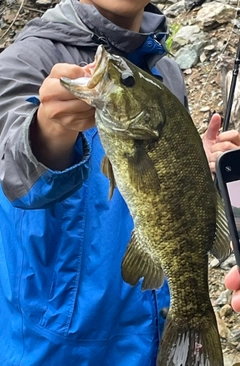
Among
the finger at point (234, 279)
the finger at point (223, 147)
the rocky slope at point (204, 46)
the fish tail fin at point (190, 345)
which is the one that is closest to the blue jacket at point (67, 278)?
the fish tail fin at point (190, 345)

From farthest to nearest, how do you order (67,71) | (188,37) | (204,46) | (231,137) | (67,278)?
(188,37) < (204,46) < (231,137) < (67,278) < (67,71)

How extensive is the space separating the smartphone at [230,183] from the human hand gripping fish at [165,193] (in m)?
0.03

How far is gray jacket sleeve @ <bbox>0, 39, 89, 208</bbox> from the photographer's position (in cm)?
171

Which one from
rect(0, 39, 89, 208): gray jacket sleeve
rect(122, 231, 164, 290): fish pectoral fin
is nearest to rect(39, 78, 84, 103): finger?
rect(0, 39, 89, 208): gray jacket sleeve

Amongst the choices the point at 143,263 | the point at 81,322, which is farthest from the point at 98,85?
the point at 81,322

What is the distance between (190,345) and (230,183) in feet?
1.93

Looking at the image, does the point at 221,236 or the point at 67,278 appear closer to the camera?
the point at 221,236

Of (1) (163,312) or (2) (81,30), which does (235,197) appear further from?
(2) (81,30)

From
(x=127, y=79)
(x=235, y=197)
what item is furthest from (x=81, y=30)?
(x=235, y=197)

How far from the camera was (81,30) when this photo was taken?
7.54 feet

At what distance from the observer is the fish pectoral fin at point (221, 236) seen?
6.47 feet

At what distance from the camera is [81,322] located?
6.89ft

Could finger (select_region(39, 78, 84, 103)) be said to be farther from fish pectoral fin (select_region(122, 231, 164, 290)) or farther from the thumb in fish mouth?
the thumb in fish mouth

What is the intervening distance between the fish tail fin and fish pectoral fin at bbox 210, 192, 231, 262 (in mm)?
251
